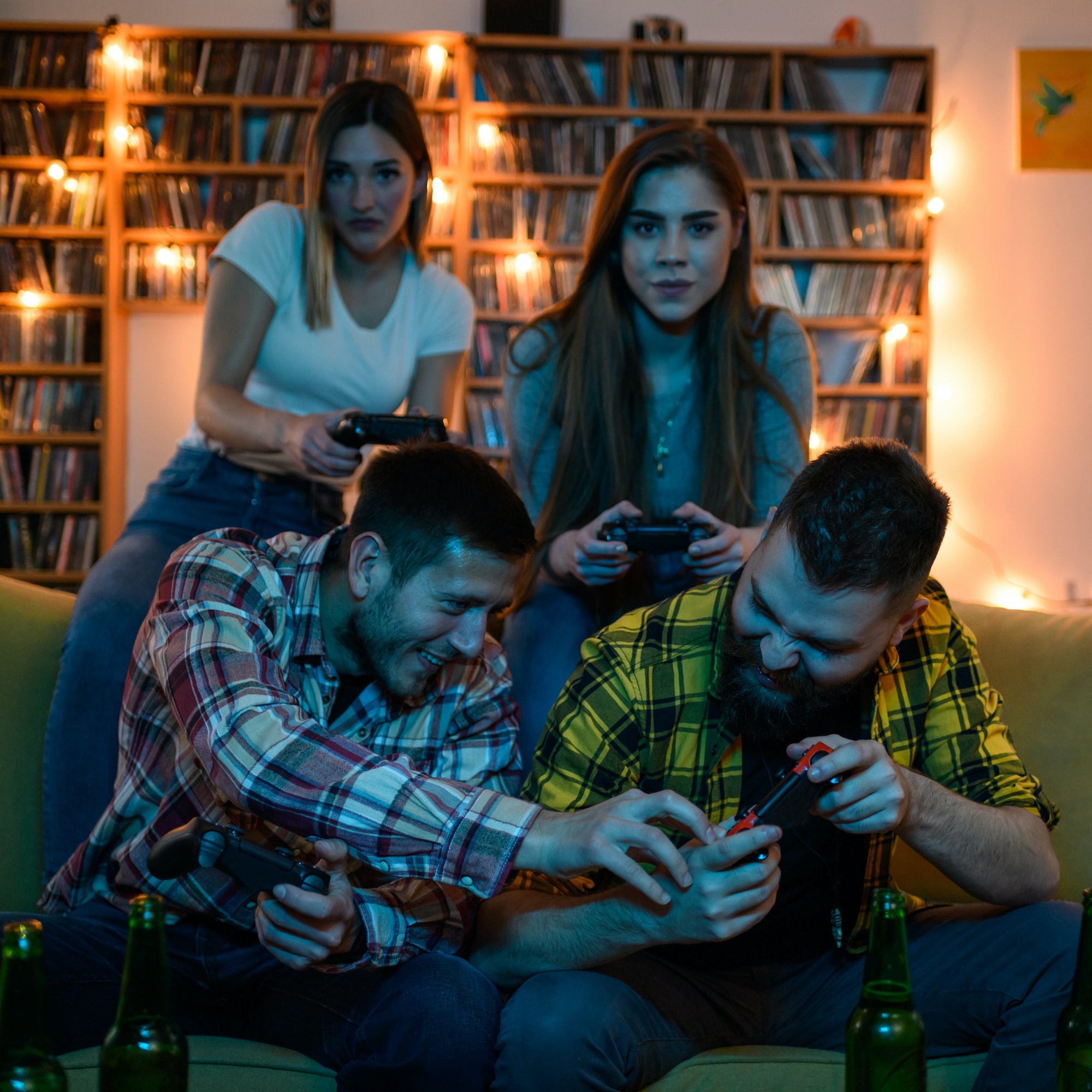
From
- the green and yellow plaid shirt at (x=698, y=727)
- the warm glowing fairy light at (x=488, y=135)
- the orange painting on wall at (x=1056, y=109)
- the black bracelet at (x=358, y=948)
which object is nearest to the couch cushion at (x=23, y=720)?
the black bracelet at (x=358, y=948)

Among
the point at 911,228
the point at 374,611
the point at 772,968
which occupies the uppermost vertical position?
the point at 911,228

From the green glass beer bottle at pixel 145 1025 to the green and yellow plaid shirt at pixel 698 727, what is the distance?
559 mm

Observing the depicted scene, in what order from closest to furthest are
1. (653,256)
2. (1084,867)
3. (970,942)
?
1. (970,942)
2. (1084,867)
3. (653,256)

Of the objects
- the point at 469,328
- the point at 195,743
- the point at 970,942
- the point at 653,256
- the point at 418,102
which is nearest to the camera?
the point at 195,743

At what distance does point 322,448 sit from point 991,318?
3.83 m

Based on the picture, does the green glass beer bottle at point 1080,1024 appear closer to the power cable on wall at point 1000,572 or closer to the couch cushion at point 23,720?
the couch cushion at point 23,720

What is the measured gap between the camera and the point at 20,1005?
82cm

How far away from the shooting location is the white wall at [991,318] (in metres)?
4.76

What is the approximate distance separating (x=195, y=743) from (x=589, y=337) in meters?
1.11

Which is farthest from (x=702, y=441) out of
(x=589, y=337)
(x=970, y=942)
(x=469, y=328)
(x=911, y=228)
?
(x=911, y=228)

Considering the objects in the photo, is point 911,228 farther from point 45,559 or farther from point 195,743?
point 195,743

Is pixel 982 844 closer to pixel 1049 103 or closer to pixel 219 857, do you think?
pixel 219 857

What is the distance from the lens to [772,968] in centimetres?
146

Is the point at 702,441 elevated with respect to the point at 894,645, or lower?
elevated
